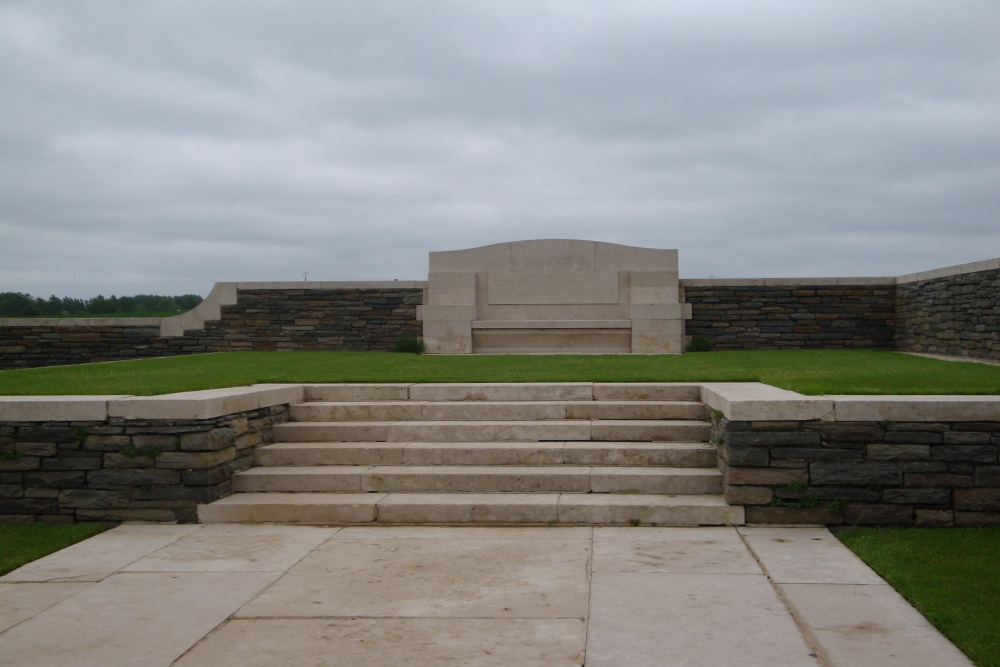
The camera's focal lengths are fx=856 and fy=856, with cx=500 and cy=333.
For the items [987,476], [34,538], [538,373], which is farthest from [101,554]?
[987,476]

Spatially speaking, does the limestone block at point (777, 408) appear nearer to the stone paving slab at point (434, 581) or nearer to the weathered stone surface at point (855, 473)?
the weathered stone surface at point (855, 473)

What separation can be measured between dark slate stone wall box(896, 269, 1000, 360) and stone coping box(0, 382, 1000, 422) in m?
5.69

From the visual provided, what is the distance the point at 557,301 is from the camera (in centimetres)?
1429

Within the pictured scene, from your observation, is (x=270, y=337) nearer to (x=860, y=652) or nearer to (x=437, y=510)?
(x=437, y=510)

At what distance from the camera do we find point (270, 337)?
15.8 m

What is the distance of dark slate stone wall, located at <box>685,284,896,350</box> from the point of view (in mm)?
14852

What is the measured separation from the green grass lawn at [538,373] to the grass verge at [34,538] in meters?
1.21

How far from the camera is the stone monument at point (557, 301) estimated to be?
1412cm

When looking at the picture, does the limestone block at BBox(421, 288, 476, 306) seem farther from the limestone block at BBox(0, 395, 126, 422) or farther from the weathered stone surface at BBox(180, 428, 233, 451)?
the limestone block at BBox(0, 395, 126, 422)

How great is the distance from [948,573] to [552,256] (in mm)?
10333

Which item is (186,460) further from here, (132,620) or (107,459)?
(132,620)

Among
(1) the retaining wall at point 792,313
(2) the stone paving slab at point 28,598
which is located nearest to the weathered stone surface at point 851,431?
(2) the stone paving slab at point 28,598

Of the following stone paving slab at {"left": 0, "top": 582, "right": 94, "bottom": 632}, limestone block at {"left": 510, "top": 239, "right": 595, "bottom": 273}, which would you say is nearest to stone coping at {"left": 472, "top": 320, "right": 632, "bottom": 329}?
limestone block at {"left": 510, "top": 239, "right": 595, "bottom": 273}

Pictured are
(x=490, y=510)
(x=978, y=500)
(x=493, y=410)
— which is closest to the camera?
(x=978, y=500)
